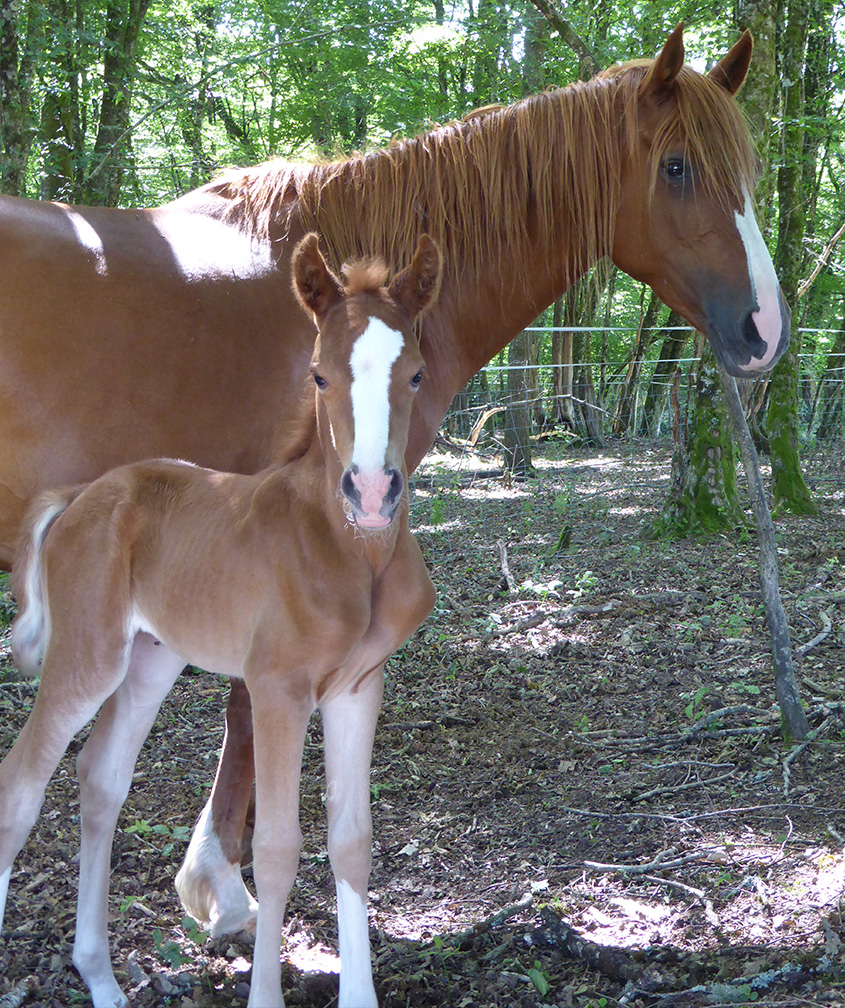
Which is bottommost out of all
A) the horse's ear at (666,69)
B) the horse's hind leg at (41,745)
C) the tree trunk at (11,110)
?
the horse's hind leg at (41,745)

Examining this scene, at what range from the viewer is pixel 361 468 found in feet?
6.98

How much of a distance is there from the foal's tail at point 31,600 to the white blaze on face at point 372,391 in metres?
1.11

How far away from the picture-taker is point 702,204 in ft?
10.3

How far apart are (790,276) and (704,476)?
3.02 metres

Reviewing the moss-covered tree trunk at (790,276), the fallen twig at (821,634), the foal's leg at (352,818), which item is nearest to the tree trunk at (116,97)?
the moss-covered tree trunk at (790,276)

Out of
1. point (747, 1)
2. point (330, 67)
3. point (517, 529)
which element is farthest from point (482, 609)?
point (330, 67)

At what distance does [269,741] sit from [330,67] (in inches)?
468

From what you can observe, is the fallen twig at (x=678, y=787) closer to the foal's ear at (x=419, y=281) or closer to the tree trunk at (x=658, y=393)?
the foal's ear at (x=419, y=281)

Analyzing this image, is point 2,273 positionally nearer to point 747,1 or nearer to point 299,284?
point 299,284

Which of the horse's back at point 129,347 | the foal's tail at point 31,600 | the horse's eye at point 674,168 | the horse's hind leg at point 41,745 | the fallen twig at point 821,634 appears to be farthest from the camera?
the fallen twig at point 821,634

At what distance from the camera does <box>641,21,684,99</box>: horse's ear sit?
3041mm

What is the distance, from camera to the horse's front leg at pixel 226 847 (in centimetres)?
297

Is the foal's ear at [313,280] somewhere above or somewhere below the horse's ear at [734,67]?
below

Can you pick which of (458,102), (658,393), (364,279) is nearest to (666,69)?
(364,279)
